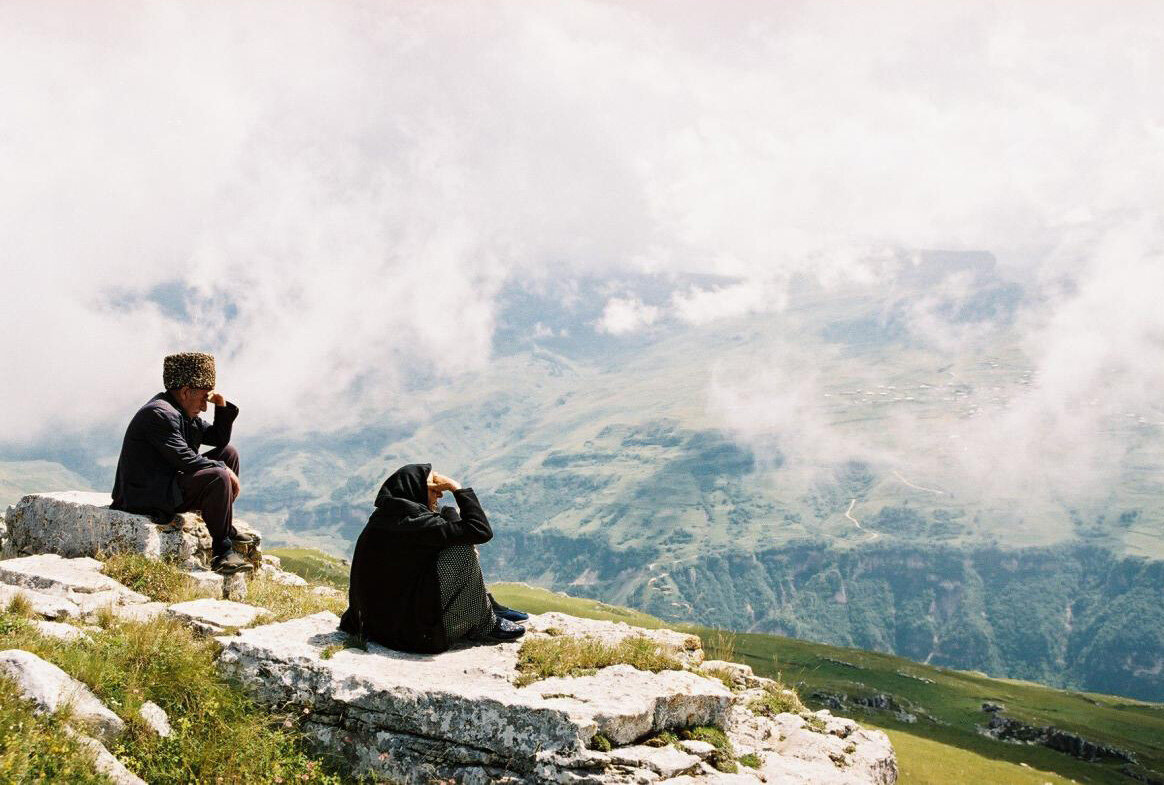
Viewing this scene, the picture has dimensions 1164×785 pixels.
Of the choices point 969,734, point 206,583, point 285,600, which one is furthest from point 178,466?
point 969,734

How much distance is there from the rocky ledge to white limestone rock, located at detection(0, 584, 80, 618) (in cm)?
303

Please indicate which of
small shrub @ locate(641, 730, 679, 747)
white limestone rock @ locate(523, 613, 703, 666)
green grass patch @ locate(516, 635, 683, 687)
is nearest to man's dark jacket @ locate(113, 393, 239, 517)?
white limestone rock @ locate(523, 613, 703, 666)

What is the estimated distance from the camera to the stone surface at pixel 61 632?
11445 mm

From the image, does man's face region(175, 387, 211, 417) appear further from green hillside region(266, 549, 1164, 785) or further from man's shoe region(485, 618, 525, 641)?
green hillside region(266, 549, 1164, 785)

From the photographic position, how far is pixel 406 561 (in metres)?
13.3

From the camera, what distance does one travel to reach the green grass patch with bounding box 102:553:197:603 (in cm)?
1608

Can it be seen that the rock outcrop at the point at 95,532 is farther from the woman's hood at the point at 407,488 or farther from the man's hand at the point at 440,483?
the man's hand at the point at 440,483

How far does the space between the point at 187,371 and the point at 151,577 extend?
4824 millimetres

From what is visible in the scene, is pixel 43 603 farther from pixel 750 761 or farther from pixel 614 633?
pixel 750 761

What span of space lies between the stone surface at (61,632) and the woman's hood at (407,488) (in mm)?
4728

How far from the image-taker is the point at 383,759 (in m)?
10.9

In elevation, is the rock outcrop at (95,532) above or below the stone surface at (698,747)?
above

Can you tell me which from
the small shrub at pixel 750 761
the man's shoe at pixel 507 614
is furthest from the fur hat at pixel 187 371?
the small shrub at pixel 750 761

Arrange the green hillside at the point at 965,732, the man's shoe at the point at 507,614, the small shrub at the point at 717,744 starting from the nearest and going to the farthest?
the small shrub at the point at 717,744, the man's shoe at the point at 507,614, the green hillside at the point at 965,732
